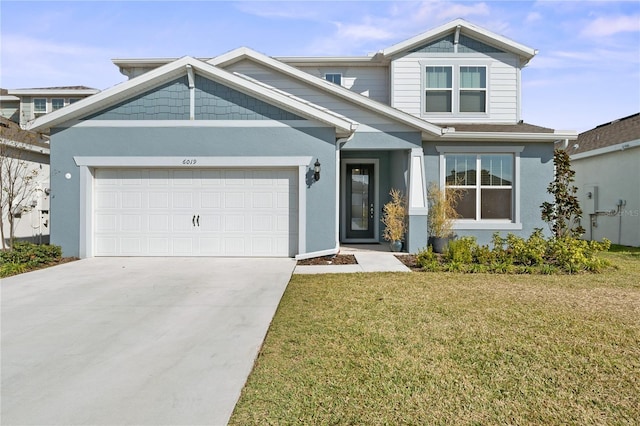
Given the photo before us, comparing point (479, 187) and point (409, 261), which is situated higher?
point (479, 187)

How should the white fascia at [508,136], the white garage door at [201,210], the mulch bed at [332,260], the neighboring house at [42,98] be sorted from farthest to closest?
the neighboring house at [42,98]
the white fascia at [508,136]
the white garage door at [201,210]
the mulch bed at [332,260]

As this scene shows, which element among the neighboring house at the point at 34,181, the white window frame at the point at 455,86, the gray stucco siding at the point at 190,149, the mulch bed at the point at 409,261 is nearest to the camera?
the mulch bed at the point at 409,261

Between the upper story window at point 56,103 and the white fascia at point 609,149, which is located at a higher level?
the upper story window at point 56,103

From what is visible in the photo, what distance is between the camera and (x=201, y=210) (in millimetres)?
10406

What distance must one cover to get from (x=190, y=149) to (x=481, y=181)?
8555 mm

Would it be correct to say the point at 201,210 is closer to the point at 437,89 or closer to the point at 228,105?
the point at 228,105

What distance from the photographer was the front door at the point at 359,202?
534 inches

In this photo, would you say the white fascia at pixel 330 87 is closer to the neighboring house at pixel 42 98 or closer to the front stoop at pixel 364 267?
the front stoop at pixel 364 267

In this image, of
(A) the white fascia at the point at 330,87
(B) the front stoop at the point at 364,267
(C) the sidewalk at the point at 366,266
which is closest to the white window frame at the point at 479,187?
(A) the white fascia at the point at 330,87

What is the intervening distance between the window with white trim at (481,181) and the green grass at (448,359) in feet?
18.4

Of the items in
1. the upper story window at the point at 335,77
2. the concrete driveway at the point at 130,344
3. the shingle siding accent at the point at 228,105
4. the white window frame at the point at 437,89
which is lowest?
the concrete driveway at the point at 130,344

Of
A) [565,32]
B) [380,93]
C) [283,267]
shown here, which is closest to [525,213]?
[565,32]

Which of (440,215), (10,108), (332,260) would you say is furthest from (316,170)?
(10,108)

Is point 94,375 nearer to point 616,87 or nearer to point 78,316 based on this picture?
point 78,316
